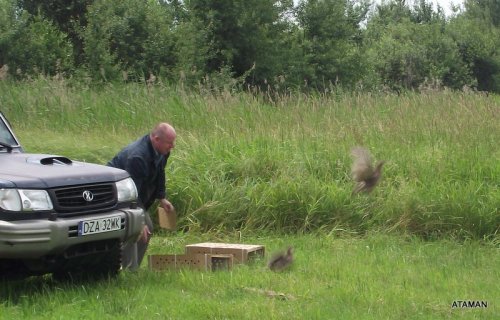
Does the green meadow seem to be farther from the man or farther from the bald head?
the bald head

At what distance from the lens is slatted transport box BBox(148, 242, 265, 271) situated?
739cm

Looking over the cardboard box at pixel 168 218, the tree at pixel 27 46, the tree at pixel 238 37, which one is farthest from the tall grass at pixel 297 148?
the tree at pixel 238 37

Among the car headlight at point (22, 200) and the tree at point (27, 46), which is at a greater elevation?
the tree at point (27, 46)

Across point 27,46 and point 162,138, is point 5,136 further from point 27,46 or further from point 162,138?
point 27,46

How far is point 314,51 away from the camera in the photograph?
26.5m

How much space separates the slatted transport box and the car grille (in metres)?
1.15

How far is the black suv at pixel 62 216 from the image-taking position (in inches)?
227

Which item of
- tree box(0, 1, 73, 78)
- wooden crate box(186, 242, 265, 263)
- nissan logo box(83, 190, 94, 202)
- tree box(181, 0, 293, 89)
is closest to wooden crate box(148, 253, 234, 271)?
wooden crate box(186, 242, 265, 263)

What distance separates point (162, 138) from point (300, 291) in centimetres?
181

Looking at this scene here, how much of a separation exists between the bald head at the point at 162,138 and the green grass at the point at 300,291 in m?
1.07

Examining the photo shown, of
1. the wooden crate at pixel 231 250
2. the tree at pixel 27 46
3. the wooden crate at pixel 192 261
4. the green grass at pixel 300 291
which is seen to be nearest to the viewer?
the green grass at pixel 300 291

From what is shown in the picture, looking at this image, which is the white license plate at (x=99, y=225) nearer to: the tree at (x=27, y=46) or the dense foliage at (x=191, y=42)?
the dense foliage at (x=191, y=42)

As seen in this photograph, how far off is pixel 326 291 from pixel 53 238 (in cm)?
214

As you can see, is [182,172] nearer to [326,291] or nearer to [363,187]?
[363,187]
